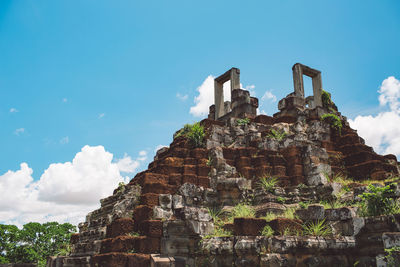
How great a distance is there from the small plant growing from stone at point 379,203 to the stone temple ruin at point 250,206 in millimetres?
183

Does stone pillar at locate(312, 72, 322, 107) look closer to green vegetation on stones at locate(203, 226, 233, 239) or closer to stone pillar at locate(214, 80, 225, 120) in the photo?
stone pillar at locate(214, 80, 225, 120)

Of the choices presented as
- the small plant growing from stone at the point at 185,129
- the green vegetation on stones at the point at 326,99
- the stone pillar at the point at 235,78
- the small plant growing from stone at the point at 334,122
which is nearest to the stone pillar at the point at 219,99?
the stone pillar at the point at 235,78

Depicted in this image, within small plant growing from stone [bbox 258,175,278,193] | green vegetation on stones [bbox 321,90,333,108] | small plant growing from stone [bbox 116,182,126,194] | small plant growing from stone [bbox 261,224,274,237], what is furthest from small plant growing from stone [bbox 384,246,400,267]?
green vegetation on stones [bbox 321,90,333,108]

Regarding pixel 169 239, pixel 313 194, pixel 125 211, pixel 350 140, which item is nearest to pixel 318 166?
pixel 313 194

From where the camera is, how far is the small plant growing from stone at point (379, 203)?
709 cm

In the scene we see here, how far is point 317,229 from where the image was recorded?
7.15 metres

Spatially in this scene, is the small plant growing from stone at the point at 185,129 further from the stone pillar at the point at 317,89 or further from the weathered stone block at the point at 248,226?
the stone pillar at the point at 317,89

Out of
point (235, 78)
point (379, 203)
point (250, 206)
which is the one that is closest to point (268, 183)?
point (250, 206)

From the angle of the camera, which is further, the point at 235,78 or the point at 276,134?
the point at 235,78

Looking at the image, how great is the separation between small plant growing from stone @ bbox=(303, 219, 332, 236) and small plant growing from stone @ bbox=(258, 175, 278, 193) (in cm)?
200

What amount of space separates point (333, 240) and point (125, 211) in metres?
4.91

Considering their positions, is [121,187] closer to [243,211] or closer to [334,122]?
[243,211]

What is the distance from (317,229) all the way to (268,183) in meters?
2.67

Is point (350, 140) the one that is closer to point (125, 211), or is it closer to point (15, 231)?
point (125, 211)
